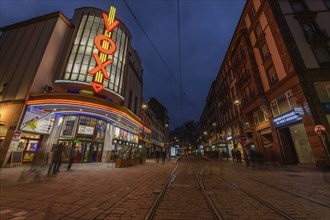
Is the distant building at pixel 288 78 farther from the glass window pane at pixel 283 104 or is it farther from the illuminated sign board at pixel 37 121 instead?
the illuminated sign board at pixel 37 121

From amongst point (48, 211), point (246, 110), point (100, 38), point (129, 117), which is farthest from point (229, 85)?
point (48, 211)

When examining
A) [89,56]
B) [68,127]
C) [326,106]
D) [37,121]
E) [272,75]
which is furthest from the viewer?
[89,56]

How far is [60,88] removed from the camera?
19938 mm

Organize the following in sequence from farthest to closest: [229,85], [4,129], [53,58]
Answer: [229,85], [53,58], [4,129]

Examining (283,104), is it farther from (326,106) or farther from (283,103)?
(326,106)

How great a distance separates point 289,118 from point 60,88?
91.8ft

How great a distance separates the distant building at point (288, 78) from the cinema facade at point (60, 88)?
16.4 metres

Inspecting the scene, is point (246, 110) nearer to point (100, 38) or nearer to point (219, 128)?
point (219, 128)

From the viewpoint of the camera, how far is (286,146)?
50.8ft

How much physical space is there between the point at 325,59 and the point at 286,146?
947 cm

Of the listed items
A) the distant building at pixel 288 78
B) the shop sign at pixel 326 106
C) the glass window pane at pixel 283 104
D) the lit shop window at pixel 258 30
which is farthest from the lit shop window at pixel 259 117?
the lit shop window at pixel 258 30

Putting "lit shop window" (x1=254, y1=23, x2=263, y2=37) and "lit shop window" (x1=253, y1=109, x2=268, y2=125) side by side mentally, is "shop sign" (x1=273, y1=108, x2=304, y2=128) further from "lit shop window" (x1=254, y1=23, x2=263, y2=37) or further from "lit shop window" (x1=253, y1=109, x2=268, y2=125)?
"lit shop window" (x1=254, y1=23, x2=263, y2=37)

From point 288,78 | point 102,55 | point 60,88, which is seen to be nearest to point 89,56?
point 102,55

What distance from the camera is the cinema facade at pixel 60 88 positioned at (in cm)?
1558
